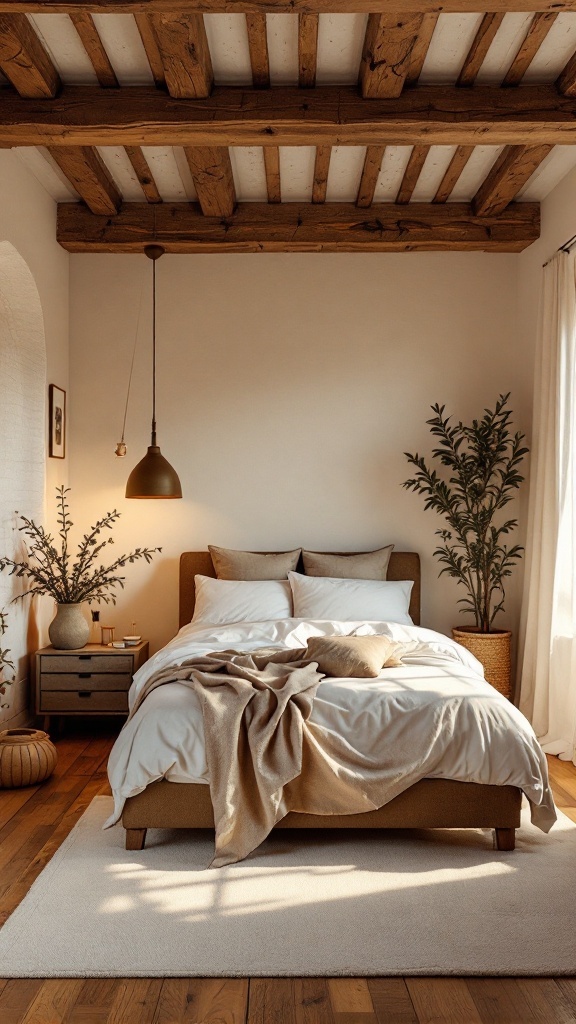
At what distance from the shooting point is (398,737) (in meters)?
3.46

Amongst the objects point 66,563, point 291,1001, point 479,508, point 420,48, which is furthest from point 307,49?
point 291,1001

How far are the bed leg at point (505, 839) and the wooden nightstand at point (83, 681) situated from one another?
8.06 ft

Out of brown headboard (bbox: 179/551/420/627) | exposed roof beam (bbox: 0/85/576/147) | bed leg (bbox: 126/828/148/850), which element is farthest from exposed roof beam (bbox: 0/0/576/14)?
brown headboard (bbox: 179/551/420/627)

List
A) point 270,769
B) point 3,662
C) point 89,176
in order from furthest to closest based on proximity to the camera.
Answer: point 89,176 → point 3,662 → point 270,769

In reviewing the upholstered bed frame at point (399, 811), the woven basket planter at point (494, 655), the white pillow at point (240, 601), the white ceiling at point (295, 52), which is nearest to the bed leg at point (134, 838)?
the upholstered bed frame at point (399, 811)

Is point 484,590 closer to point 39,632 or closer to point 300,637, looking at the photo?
point 300,637

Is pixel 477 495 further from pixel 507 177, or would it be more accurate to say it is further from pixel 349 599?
pixel 507 177

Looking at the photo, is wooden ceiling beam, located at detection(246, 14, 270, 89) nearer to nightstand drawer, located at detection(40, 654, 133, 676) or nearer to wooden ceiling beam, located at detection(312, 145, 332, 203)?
wooden ceiling beam, located at detection(312, 145, 332, 203)

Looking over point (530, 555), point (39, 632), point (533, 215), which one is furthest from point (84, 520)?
point (533, 215)

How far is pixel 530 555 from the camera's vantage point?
5.39 meters

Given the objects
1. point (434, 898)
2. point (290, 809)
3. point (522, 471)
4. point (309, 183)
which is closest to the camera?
point (434, 898)

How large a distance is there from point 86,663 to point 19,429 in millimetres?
1403

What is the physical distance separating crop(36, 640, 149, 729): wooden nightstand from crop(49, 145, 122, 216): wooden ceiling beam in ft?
8.68

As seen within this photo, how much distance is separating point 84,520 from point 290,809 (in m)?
3.02
